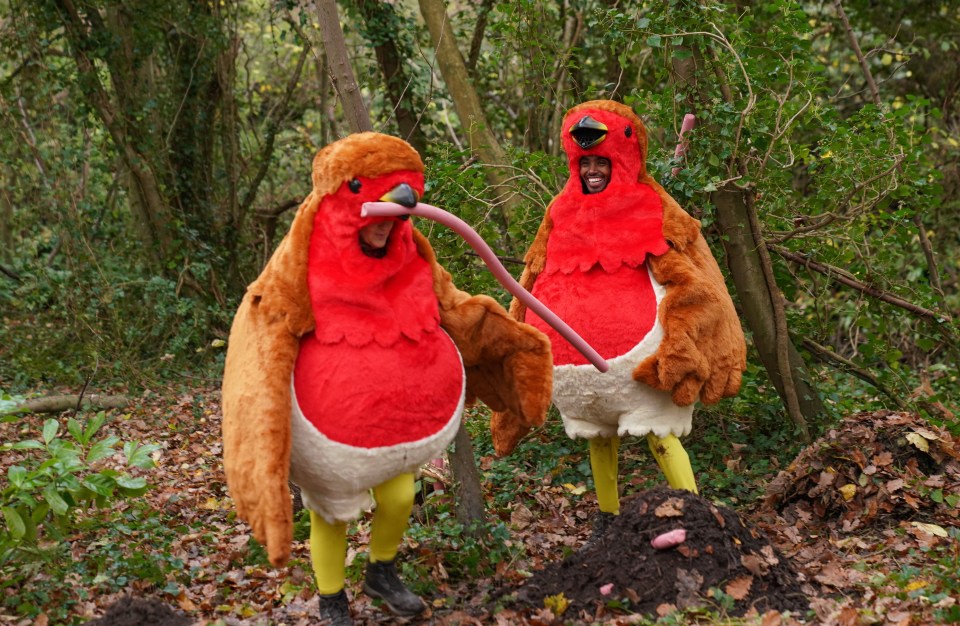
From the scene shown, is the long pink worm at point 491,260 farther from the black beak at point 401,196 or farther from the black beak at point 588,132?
the black beak at point 588,132

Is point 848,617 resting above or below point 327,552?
below

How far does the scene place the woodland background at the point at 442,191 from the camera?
5.30 meters

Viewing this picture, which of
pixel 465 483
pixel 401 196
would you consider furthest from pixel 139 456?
pixel 401 196

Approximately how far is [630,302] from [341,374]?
1.51 meters

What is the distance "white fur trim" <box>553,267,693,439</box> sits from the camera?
4488mm

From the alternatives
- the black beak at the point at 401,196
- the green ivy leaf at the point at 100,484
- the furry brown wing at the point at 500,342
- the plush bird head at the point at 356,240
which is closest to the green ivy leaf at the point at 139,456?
the green ivy leaf at the point at 100,484

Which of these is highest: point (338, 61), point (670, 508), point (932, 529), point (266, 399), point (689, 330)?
point (338, 61)

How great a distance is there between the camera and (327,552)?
3.89 metres

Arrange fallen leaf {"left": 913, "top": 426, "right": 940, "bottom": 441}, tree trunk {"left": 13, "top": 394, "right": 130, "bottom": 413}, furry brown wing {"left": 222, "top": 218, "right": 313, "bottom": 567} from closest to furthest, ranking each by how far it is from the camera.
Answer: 1. furry brown wing {"left": 222, "top": 218, "right": 313, "bottom": 567}
2. fallen leaf {"left": 913, "top": 426, "right": 940, "bottom": 441}
3. tree trunk {"left": 13, "top": 394, "right": 130, "bottom": 413}

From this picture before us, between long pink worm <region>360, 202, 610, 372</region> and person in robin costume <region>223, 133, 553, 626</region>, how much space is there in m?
0.06

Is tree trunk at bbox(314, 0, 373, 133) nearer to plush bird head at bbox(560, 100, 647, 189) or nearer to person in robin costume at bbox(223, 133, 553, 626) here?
person in robin costume at bbox(223, 133, 553, 626)

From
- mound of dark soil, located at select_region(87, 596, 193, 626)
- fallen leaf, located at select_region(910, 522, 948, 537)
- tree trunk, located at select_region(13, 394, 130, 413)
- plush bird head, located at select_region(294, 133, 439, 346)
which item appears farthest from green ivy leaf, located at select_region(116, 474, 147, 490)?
tree trunk, located at select_region(13, 394, 130, 413)

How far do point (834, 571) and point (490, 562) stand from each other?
1486 millimetres

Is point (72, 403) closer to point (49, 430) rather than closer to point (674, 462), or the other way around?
point (49, 430)
